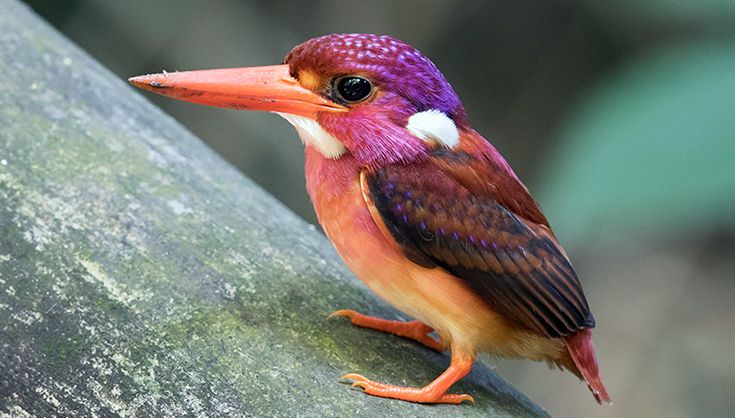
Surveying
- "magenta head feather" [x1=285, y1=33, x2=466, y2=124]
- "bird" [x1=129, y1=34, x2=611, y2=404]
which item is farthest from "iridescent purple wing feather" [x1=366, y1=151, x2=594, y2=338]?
"magenta head feather" [x1=285, y1=33, x2=466, y2=124]

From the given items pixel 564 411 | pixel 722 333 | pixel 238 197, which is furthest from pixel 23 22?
pixel 722 333

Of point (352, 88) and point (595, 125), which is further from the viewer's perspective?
point (595, 125)

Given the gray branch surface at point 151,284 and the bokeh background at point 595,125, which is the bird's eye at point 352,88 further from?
the bokeh background at point 595,125

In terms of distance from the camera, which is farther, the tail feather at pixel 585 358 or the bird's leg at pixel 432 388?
the tail feather at pixel 585 358

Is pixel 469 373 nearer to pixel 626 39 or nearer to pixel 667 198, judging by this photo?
pixel 667 198

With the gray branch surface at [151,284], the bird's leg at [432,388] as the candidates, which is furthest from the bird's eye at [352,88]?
the bird's leg at [432,388]

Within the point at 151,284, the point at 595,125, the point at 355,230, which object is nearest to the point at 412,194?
the point at 355,230

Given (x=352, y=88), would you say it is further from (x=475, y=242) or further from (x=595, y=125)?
(x=595, y=125)
